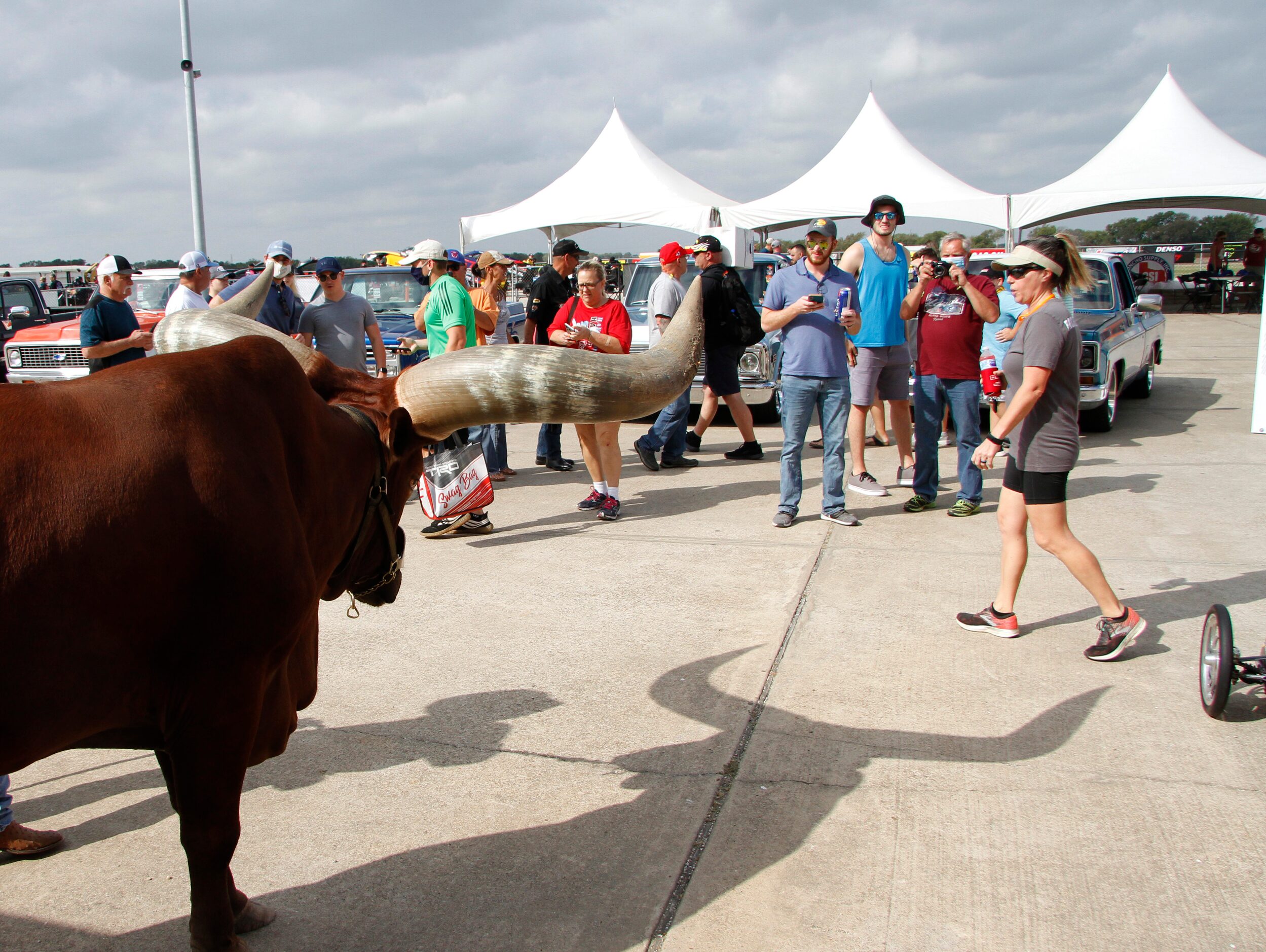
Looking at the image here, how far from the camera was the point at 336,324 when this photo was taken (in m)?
7.32

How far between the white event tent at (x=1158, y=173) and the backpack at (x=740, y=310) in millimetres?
10310

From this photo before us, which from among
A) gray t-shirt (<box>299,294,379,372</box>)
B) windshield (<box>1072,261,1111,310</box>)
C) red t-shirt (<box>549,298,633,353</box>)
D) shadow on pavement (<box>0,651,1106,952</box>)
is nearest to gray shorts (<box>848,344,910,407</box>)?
red t-shirt (<box>549,298,633,353</box>)

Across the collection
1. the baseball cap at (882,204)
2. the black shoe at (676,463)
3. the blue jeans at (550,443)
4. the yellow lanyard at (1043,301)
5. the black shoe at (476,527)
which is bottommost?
the black shoe at (476,527)

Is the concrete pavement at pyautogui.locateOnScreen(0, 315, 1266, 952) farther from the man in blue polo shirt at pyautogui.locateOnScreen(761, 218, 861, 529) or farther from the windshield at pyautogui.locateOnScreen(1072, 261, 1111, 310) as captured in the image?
the windshield at pyautogui.locateOnScreen(1072, 261, 1111, 310)

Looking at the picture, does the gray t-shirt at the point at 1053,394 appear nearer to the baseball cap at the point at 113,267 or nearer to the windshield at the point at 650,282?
the baseball cap at the point at 113,267

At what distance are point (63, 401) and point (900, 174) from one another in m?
18.9

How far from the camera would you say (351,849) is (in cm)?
302

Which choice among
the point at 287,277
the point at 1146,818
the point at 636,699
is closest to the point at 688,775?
the point at 636,699

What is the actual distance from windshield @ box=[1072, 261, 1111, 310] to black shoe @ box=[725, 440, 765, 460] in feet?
14.0

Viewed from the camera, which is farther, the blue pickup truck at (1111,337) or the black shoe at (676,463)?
the blue pickup truck at (1111,337)

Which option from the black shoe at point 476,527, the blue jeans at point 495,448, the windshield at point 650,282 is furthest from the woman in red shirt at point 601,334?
the windshield at point 650,282

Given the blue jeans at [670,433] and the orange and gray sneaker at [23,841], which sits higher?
the blue jeans at [670,433]

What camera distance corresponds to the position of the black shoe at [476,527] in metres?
6.89

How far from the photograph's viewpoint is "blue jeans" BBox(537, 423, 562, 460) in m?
9.08
